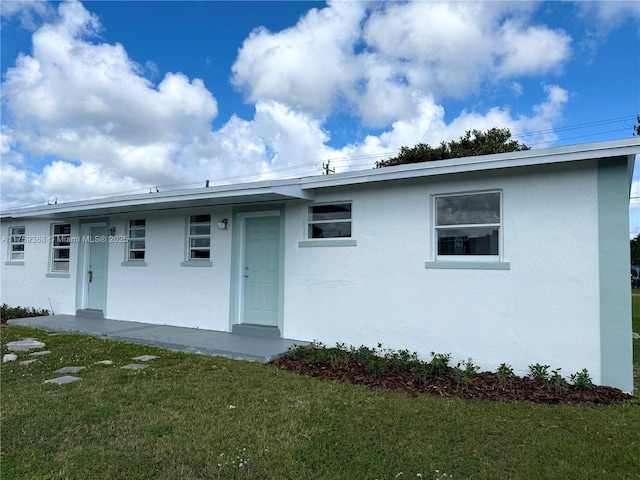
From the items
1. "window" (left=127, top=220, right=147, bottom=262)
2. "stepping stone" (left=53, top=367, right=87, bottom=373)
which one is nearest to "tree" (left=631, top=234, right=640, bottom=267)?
"window" (left=127, top=220, right=147, bottom=262)

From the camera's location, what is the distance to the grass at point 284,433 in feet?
9.68

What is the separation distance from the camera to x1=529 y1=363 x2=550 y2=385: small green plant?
504cm

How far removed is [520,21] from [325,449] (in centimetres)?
884

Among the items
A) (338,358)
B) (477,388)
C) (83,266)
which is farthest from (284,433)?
(83,266)

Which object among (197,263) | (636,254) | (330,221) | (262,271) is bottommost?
(262,271)

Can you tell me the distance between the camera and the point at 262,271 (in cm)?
800

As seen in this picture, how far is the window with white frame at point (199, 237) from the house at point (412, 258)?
0.04 meters

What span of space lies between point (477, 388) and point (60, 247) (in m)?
11.4

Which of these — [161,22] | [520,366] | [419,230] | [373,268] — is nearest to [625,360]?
[520,366]

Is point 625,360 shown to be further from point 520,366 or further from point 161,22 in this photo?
point 161,22

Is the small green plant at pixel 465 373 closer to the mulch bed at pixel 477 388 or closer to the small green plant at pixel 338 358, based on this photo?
the mulch bed at pixel 477 388

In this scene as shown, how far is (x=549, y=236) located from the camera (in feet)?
17.4

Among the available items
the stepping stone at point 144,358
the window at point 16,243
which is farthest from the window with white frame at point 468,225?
the window at point 16,243

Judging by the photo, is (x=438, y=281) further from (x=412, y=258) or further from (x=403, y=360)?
(x=403, y=360)
